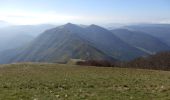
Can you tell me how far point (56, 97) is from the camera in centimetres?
1862

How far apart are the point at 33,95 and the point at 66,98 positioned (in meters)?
2.62

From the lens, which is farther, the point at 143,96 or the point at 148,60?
the point at 148,60

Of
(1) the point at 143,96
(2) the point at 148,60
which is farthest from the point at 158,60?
(1) the point at 143,96

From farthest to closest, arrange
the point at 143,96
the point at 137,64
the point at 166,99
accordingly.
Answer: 1. the point at 137,64
2. the point at 143,96
3. the point at 166,99

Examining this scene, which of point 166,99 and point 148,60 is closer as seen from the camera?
point 166,99

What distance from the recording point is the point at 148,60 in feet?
603

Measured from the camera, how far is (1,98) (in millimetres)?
18672

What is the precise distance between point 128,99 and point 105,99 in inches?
52.3

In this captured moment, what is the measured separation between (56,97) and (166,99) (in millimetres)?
6489

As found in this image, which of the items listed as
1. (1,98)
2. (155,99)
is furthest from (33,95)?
(155,99)

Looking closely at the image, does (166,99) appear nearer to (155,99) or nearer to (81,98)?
(155,99)

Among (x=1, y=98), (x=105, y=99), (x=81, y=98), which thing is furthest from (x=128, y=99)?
(x=1, y=98)

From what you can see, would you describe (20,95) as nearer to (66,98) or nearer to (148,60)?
(66,98)

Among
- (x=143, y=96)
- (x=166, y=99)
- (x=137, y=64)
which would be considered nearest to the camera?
(x=166, y=99)
